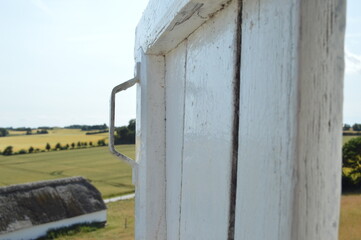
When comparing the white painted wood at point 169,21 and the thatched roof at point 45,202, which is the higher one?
the white painted wood at point 169,21

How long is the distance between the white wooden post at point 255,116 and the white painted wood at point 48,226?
19306mm

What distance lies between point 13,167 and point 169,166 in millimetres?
44652

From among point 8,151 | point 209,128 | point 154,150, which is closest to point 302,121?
point 209,128

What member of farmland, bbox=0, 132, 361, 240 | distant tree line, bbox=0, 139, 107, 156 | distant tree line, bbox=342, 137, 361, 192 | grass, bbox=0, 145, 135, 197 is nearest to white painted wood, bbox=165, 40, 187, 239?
distant tree line, bbox=342, 137, 361, 192

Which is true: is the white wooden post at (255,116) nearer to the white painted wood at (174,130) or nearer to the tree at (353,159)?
the white painted wood at (174,130)

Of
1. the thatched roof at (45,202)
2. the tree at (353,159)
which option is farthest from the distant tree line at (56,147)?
the tree at (353,159)

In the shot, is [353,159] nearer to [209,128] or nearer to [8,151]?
[209,128]

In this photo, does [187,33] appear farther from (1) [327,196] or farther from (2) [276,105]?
(1) [327,196]

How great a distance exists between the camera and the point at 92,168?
41.2m

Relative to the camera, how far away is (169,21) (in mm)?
917

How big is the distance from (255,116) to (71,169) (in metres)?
42.5

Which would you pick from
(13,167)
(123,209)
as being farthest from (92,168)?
(123,209)

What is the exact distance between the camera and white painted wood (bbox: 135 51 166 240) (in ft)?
4.05

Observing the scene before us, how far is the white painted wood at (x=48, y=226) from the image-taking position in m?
18.2
